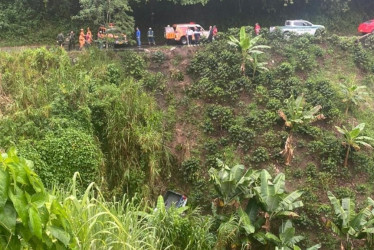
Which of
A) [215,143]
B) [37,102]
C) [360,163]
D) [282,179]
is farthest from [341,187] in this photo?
[37,102]

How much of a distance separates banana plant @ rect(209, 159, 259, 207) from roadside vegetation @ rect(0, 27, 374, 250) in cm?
Answer: 3

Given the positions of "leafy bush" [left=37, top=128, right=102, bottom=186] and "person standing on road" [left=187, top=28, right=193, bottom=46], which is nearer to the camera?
"leafy bush" [left=37, top=128, right=102, bottom=186]

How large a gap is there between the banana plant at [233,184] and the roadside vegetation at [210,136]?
0.03 m

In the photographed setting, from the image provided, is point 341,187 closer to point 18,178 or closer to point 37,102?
point 37,102

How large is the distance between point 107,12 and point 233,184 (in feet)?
29.7

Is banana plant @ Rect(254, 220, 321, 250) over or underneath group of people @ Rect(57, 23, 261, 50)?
underneath

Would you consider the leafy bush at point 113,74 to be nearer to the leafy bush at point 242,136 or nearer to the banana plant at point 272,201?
the leafy bush at point 242,136

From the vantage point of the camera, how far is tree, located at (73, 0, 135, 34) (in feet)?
49.3

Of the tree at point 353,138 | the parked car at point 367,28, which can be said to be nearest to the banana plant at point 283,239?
the tree at point 353,138

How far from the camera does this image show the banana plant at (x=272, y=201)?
9.58 m

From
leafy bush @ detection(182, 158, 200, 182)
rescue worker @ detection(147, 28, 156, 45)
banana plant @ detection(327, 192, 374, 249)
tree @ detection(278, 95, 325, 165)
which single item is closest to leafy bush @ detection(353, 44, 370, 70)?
tree @ detection(278, 95, 325, 165)

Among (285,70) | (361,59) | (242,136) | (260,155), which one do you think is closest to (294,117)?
(260,155)

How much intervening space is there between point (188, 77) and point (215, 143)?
3.59 metres

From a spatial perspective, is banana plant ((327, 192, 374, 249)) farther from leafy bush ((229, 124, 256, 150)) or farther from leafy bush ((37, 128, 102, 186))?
leafy bush ((37, 128, 102, 186))
